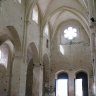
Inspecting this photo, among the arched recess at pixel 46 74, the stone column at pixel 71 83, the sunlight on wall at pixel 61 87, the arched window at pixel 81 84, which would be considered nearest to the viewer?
the arched window at pixel 81 84

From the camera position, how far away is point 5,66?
70.2ft

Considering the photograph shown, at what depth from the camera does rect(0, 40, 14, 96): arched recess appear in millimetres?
21109

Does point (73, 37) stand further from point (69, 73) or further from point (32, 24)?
point (32, 24)

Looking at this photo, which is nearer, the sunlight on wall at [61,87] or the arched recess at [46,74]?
the arched recess at [46,74]

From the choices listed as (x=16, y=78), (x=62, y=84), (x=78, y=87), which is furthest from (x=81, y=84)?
(x=16, y=78)

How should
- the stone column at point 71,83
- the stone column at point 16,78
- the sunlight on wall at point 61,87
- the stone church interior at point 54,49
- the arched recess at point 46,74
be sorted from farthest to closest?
the sunlight on wall at point 61,87 < the arched recess at point 46,74 < the stone column at point 71,83 < the stone church interior at point 54,49 < the stone column at point 16,78

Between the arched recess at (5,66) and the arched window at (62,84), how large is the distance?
4.77 m

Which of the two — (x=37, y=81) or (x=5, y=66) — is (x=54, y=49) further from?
(x=37, y=81)

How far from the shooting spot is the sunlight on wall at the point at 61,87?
2180cm

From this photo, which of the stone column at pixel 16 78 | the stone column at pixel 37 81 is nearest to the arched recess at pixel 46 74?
the stone column at pixel 37 81

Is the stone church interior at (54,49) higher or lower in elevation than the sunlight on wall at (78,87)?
higher

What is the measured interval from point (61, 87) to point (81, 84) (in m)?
2.03

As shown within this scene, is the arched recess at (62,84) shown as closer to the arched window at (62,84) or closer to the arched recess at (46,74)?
the arched window at (62,84)

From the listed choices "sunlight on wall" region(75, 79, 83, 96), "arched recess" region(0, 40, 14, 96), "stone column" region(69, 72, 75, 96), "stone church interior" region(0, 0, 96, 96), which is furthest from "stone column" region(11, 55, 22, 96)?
"sunlight on wall" region(75, 79, 83, 96)
